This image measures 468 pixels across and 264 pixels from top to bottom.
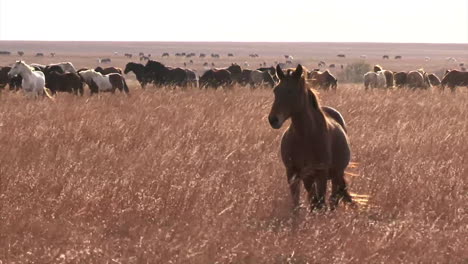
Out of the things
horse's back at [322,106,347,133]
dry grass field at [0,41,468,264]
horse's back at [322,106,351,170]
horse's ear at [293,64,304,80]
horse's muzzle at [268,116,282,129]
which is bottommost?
dry grass field at [0,41,468,264]

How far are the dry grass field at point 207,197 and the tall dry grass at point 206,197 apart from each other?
0.02 m

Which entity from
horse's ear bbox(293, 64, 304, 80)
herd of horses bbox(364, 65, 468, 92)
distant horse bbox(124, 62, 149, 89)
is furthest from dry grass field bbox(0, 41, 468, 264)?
herd of horses bbox(364, 65, 468, 92)

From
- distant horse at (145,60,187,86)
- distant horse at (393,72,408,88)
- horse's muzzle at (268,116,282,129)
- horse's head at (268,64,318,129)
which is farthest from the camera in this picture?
distant horse at (393,72,408,88)

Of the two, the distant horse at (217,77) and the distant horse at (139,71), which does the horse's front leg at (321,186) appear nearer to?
the distant horse at (217,77)

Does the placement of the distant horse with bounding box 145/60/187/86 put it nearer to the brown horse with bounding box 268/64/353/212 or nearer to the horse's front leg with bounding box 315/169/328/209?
the brown horse with bounding box 268/64/353/212

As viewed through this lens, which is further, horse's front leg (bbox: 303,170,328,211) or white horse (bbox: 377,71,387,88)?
white horse (bbox: 377,71,387,88)

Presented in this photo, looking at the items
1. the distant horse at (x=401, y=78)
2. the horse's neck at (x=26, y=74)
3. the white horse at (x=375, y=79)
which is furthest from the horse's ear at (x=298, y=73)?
the distant horse at (x=401, y=78)

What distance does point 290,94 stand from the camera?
563cm

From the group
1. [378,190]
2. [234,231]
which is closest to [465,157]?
[378,190]

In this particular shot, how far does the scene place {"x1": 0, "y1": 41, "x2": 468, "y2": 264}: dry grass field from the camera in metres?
4.62

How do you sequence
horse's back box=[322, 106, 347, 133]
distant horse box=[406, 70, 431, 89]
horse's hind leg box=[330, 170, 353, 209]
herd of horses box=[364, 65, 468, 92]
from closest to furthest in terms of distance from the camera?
horse's hind leg box=[330, 170, 353, 209]
horse's back box=[322, 106, 347, 133]
herd of horses box=[364, 65, 468, 92]
distant horse box=[406, 70, 431, 89]

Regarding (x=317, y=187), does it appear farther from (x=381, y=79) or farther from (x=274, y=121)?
(x=381, y=79)

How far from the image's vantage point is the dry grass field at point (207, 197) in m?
4.62

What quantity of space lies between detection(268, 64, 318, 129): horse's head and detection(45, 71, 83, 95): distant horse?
1541cm
